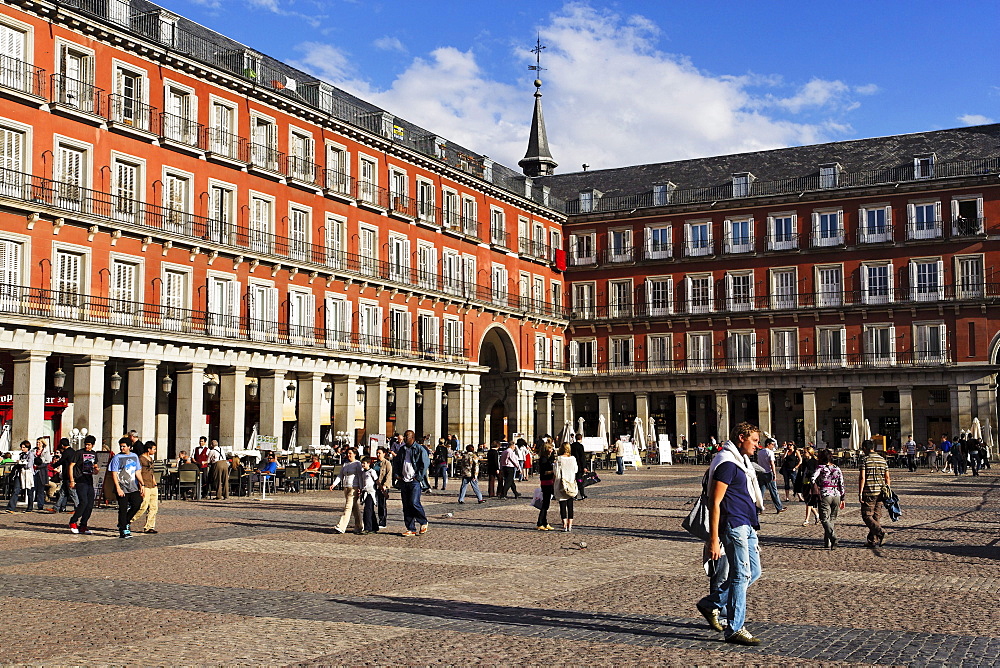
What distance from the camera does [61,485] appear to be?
24.5m

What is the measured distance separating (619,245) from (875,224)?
1501 centimetres

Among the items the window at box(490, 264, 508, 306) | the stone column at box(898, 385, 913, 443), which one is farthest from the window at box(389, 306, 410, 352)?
Answer: the stone column at box(898, 385, 913, 443)

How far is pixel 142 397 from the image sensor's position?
1478 inches

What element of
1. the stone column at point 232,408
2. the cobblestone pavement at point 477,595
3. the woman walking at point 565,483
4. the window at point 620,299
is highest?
the window at point 620,299

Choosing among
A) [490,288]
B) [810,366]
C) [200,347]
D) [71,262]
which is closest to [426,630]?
[71,262]

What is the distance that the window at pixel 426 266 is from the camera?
176 ft

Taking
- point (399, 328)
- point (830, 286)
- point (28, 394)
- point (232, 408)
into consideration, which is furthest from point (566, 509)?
point (830, 286)

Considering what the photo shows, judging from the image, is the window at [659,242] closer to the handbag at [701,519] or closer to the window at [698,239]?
the window at [698,239]

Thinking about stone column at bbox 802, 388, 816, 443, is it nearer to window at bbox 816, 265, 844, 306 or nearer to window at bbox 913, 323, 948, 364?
window at bbox 816, 265, 844, 306

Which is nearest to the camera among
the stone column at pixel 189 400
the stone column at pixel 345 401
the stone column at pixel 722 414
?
the stone column at pixel 189 400

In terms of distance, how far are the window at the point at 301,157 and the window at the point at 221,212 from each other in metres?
3.55

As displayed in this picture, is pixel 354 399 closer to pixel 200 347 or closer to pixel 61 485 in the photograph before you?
pixel 200 347

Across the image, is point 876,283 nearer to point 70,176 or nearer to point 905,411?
point 905,411

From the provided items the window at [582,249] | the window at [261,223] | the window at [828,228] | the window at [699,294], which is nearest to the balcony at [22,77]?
the window at [261,223]
